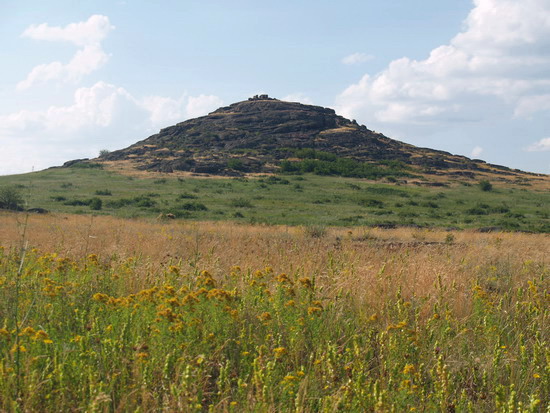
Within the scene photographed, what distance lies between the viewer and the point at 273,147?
70938 millimetres

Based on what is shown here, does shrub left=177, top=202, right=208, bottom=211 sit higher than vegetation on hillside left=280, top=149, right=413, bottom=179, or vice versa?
vegetation on hillside left=280, top=149, right=413, bottom=179

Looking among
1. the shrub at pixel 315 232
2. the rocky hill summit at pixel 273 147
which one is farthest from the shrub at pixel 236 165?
the shrub at pixel 315 232

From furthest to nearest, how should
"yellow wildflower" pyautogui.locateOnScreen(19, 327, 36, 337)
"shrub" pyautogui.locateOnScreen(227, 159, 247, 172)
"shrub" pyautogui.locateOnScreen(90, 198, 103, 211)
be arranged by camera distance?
"shrub" pyautogui.locateOnScreen(227, 159, 247, 172)
"shrub" pyautogui.locateOnScreen(90, 198, 103, 211)
"yellow wildflower" pyautogui.locateOnScreen(19, 327, 36, 337)

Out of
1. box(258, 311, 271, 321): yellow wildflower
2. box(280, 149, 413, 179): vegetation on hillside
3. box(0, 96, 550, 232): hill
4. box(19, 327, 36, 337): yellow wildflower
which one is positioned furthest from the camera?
box(280, 149, 413, 179): vegetation on hillside

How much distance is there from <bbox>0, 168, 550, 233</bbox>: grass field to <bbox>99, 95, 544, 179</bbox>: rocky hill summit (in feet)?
24.7

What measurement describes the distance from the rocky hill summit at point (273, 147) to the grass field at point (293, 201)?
7525 mm

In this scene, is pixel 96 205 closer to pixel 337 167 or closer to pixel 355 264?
pixel 355 264

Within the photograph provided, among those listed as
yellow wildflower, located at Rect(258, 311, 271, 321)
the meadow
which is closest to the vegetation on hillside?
the meadow

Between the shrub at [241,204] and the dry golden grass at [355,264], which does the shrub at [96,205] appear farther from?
the dry golden grass at [355,264]

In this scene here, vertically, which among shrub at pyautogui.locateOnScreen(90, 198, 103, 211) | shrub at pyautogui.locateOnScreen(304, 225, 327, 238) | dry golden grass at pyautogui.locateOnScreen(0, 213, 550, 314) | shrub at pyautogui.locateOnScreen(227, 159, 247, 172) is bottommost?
dry golden grass at pyautogui.locateOnScreen(0, 213, 550, 314)

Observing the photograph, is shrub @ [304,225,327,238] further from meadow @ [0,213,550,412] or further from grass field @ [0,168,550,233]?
meadow @ [0,213,550,412]

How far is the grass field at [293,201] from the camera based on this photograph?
79.9ft

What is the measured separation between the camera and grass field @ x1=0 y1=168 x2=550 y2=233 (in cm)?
2436

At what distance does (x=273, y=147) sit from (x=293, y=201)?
126ft
